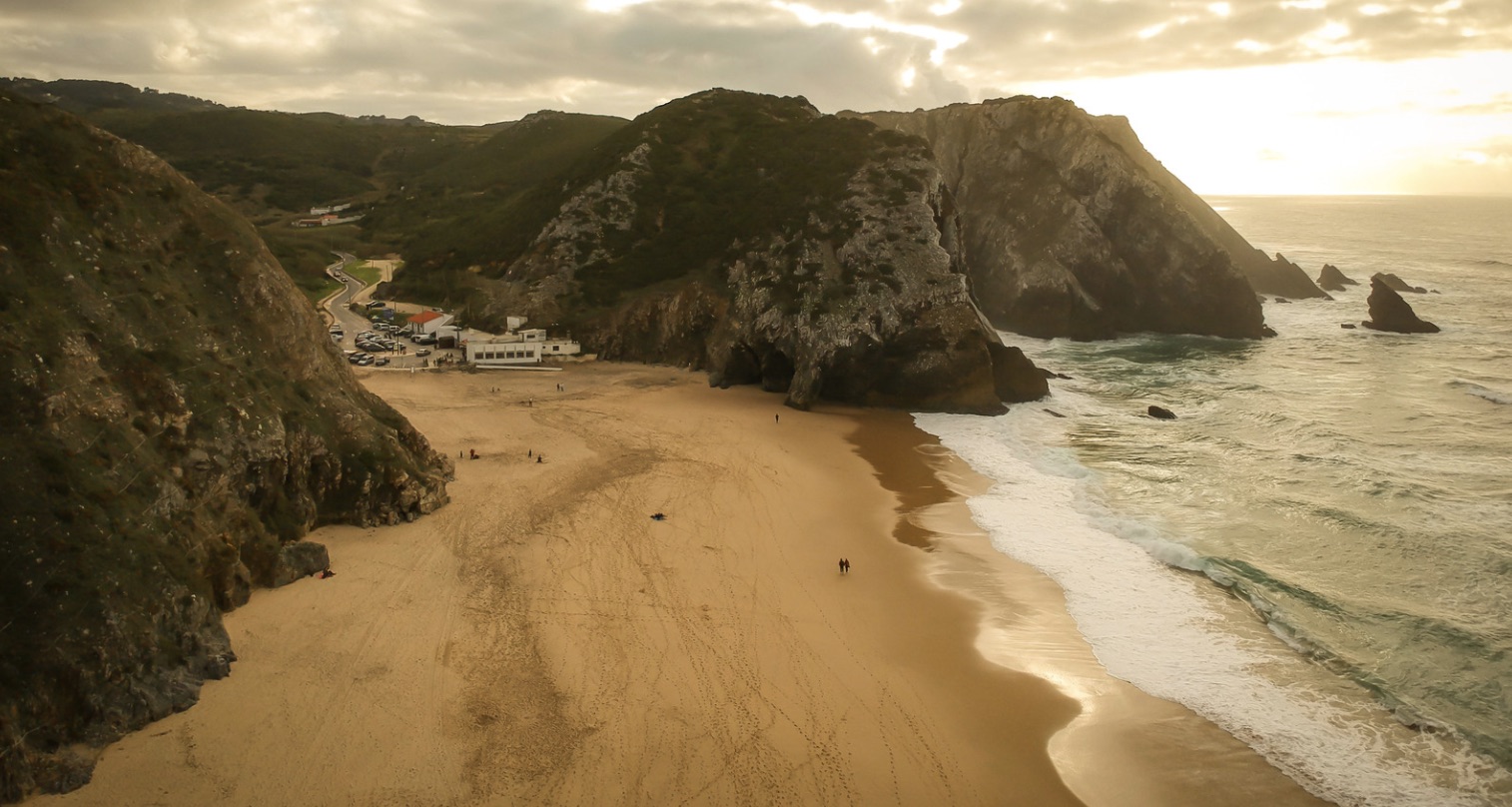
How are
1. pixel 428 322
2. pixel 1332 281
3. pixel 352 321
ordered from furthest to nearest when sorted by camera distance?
pixel 1332 281, pixel 352 321, pixel 428 322

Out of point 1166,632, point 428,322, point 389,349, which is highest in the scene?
point 428,322

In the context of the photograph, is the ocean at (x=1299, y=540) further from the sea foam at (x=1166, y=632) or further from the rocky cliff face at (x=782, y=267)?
the rocky cliff face at (x=782, y=267)

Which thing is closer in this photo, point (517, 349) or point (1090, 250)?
point (517, 349)

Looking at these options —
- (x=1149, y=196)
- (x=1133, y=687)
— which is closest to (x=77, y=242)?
(x=1133, y=687)

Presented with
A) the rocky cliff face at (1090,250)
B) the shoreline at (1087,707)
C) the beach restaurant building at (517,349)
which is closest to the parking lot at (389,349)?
the beach restaurant building at (517,349)

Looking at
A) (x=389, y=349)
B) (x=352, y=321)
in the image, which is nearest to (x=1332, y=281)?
(x=389, y=349)

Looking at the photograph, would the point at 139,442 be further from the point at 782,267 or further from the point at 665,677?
the point at 782,267
